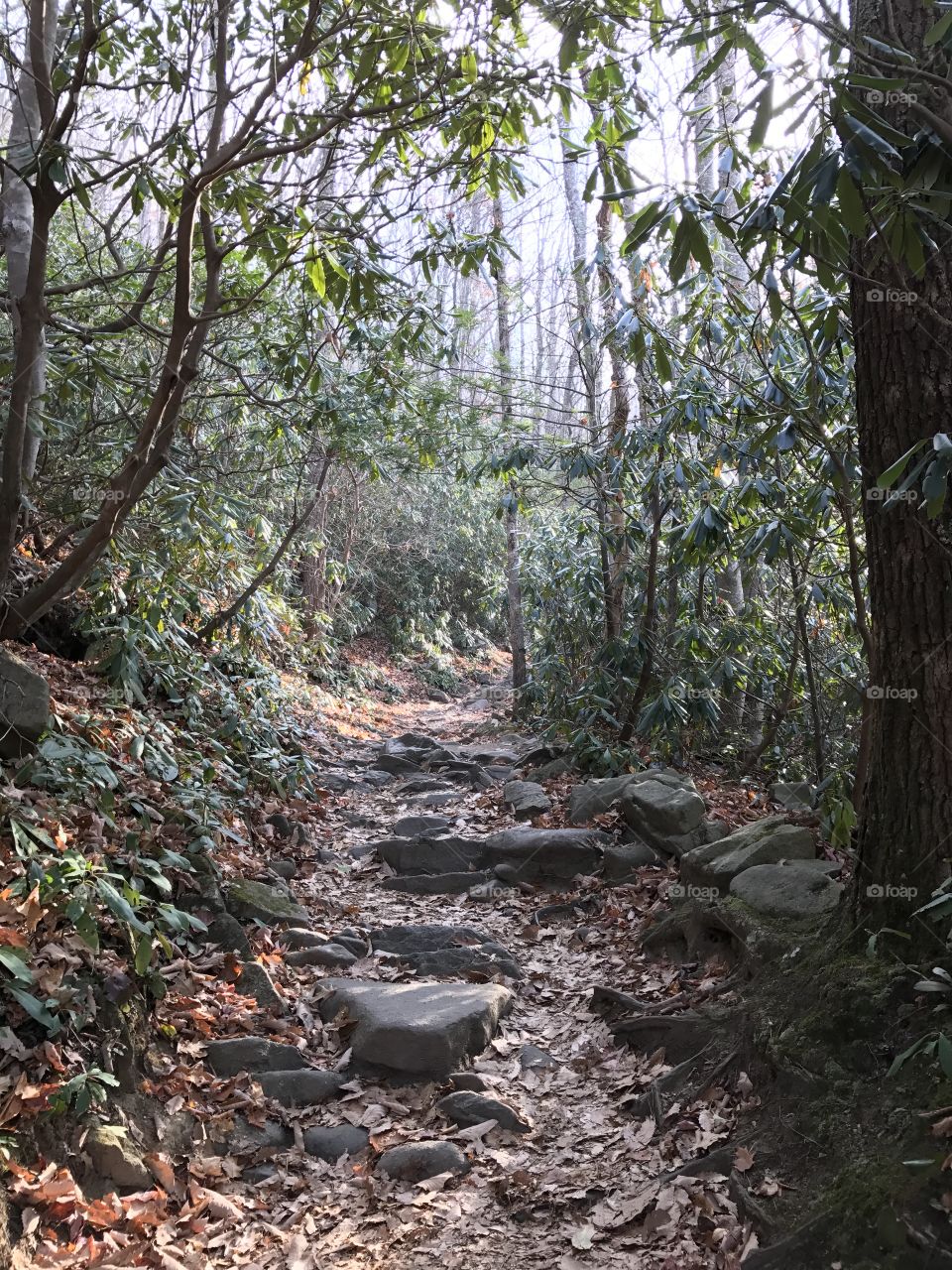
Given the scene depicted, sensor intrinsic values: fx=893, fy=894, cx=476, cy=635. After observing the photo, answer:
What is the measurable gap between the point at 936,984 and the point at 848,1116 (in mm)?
547

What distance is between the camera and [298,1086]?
3.72m

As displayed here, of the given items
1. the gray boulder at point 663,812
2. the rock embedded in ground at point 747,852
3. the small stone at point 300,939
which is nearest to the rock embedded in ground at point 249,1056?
the small stone at point 300,939

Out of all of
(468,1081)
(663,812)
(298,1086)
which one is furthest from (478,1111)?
(663,812)

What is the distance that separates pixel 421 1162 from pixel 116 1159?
108 centimetres

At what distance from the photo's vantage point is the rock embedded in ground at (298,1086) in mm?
3674

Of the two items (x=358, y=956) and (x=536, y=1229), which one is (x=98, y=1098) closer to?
(x=536, y=1229)

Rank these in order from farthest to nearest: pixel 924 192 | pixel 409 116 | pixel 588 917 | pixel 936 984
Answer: pixel 588 917 < pixel 409 116 < pixel 936 984 < pixel 924 192

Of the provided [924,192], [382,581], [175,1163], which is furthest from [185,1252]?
[382,581]

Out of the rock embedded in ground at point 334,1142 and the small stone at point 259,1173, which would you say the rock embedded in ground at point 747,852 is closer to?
the rock embedded in ground at point 334,1142

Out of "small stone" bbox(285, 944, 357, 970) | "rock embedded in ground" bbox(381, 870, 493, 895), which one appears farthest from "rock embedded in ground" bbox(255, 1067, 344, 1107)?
"rock embedded in ground" bbox(381, 870, 493, 895)

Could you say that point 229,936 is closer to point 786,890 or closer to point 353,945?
point 353,945

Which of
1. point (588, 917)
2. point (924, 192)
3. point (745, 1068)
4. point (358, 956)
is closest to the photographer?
point (924, 192)

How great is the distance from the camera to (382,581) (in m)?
18.7

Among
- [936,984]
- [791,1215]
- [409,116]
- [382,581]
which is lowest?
[791,1215]
